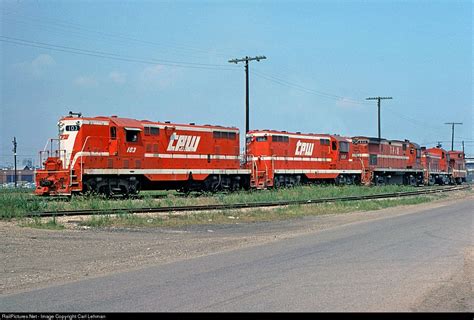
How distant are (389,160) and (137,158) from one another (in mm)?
28355

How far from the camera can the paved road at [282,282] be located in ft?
23.1

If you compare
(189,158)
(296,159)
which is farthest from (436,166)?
(189,158)

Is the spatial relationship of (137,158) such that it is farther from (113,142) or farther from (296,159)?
(296,159)

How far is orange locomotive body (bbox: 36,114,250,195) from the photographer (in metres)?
25.9

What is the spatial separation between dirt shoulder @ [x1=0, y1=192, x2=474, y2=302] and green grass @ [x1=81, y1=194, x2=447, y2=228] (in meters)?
0.97

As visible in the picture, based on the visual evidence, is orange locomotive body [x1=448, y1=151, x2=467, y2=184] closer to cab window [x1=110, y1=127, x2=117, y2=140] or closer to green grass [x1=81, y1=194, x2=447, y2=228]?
green grass [x1=81, y1=194, x2=447, y2=228]

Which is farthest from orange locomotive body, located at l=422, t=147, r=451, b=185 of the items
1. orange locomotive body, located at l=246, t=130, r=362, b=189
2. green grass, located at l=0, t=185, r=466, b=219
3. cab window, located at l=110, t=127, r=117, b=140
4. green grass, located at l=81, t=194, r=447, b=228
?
cab window, located at l=110, t=127, r=117, b=140

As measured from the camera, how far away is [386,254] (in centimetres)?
1120

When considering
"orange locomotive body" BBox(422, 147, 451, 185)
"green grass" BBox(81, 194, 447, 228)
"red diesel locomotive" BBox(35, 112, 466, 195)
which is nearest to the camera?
"green grass" BBox(81, 194, 447, 228)

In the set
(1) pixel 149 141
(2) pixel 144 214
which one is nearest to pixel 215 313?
(2) pixel 144 214

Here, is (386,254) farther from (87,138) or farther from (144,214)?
(87,138)

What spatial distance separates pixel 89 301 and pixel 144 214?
42.3 feet

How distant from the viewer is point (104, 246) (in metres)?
13.1

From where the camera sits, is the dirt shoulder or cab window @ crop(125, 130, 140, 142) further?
cab window @ crop(125, 130, 140, 142)
